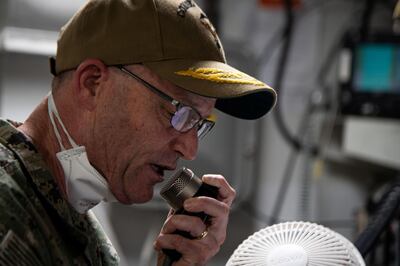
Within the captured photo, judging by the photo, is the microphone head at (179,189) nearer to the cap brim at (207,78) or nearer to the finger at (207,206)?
the finger at (207,206)

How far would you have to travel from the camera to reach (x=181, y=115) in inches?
34.8

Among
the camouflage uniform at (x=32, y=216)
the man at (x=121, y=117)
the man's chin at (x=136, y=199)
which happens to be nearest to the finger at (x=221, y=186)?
the man at (x=121, y=117)

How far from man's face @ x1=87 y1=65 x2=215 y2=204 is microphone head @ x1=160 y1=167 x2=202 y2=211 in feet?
0.07

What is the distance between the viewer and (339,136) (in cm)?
294

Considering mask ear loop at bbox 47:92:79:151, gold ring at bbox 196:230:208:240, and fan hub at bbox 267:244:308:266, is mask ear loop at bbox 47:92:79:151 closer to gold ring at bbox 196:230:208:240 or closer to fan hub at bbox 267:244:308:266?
gold ring at bbox 196:230:208:240

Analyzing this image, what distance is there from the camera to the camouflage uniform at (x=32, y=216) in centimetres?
69

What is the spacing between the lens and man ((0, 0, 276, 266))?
0.84 meters

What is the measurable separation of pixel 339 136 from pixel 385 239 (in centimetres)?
138

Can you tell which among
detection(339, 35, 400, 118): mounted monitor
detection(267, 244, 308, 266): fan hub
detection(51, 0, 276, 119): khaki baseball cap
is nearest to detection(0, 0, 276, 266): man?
detection(51, 0, 276, 119): khaki baseball cap

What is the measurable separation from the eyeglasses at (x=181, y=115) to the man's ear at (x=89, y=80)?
35 millimetres

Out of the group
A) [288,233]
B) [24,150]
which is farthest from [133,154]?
[288,233]

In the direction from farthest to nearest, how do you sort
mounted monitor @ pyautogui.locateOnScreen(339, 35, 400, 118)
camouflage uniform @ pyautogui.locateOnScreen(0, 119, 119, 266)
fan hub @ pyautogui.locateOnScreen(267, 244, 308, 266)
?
1. mounted monitor @ pyautogui.locateOnScreen(339, 35, 400, 118)
2. fan hub @ pyautogui.locateOnScreen(267, 244, 308, 266)
3. camouflage uniform @ pyautogui.locateOnScreen(0, 119, 119, 266)

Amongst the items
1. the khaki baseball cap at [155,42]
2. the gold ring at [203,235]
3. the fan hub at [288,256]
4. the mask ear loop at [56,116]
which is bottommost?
the gold ring at [203,235]

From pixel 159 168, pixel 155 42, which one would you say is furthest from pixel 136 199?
pixel 155 42
